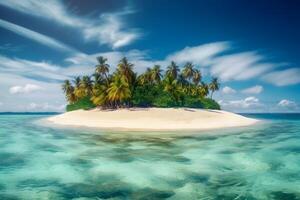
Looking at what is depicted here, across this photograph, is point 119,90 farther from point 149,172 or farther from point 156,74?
point 149,172

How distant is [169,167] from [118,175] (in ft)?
9.16

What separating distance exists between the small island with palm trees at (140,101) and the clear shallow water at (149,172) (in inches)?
817

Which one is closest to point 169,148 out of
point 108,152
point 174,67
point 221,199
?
point 108,152

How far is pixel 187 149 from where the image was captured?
66.9ft

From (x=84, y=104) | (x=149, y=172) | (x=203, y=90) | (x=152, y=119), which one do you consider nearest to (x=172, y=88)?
(x=84, y=104)

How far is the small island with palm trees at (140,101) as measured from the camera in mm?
48738

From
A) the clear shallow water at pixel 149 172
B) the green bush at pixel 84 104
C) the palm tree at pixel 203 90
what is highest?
the palm tree at pixel 203 90

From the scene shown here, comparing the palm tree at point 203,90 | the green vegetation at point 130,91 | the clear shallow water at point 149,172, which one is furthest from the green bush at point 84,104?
the clear shallow water at point 149,172

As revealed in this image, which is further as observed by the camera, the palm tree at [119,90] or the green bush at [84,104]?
the green bush at [84,104]

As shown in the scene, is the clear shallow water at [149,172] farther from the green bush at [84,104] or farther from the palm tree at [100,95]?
the green bush at [84,104]

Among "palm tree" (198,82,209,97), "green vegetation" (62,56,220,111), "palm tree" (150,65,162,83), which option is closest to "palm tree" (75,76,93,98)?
"green vegetation" (62,56,220,111)

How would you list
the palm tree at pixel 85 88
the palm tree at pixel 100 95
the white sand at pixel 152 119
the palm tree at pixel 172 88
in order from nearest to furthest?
1. the white sand at pixel 152 119
2. the palm tree at pixel 100 95
3. the palm tree at pixel 172 88
4. the palm tree at pixel 85 88

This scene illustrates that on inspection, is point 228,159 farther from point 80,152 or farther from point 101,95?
point 101,95

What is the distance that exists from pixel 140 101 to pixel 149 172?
5389 centimetres
